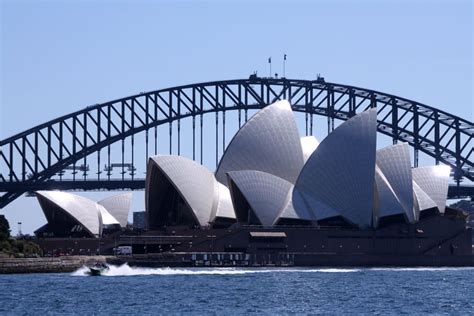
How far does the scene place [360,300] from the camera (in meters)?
71.1

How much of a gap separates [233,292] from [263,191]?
124 feet

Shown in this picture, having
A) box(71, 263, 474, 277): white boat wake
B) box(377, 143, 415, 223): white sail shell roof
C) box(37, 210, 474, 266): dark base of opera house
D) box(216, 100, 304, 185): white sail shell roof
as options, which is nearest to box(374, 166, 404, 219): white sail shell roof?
box(377, 143, 415, 223): white sail shell roof

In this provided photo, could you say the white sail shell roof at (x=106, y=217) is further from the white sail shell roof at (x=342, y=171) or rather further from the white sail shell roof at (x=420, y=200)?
the white sail shell roof at (x=420, y=200)

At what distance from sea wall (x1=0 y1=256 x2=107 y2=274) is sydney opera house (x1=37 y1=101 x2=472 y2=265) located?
11680mm

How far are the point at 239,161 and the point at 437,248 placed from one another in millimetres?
19913

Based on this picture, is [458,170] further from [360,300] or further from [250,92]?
[360,300]

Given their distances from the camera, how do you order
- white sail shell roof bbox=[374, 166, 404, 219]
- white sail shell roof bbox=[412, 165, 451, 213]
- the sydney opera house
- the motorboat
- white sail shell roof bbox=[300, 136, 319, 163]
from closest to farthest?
the motorboat < the sydney opera house < white sail shell roof bbox=[374, 166, 404, 219] < white sail shell roof bbox=[300, 136, 319, 163] < white sail shell roof bbox=[412, 165, 451, 213]

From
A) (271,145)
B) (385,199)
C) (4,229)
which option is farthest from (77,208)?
(385,199)

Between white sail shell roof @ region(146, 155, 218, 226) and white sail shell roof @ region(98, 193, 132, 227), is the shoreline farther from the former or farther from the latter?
white sail shell roof @ region(98, 193, 132, 227)

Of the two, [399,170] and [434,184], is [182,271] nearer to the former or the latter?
[399,170]

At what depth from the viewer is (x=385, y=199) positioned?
11625 cm

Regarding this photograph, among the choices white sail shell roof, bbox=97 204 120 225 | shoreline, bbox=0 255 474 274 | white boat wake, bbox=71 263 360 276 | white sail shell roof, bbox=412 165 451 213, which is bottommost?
white boat wake, bbox=71 263 360 276

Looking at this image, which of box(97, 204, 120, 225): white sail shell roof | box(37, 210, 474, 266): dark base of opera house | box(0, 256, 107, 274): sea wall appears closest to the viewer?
box(0, 256, 107, 274): sea wall

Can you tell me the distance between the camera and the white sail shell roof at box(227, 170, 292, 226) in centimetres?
11325
